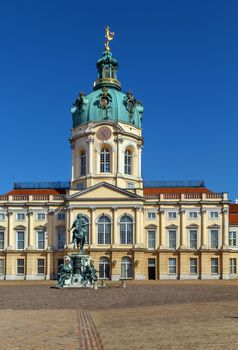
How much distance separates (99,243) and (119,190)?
674 cm

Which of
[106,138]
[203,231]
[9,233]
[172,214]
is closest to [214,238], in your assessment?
[203,231]

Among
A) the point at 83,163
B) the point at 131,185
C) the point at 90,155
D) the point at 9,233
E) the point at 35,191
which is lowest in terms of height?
the point at 9,233

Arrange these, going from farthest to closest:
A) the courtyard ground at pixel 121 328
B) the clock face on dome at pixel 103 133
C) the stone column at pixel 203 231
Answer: the clock face on dome at pixel 103 133, the stone column at pixel 203 231, the courtyard ground at pixel 121 328

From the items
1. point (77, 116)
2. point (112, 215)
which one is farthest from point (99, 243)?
point (77, 116)

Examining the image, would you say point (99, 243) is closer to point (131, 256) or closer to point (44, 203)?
point (131, 256)

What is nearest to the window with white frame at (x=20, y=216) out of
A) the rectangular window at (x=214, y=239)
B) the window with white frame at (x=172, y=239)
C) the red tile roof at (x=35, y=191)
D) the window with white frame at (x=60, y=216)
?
the window with white frame at (x=60, y=216)

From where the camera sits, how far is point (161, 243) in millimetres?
67188

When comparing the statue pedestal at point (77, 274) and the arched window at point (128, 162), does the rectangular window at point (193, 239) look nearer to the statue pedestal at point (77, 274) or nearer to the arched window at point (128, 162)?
the arched window at point (128, 162)

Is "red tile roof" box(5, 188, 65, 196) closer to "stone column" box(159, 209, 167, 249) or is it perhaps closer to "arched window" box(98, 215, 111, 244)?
"arched window" box(98, 215, 111, 244)

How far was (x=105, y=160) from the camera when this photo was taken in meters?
68.9

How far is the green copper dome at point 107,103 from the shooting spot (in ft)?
228

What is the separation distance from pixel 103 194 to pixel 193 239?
41.1 feet

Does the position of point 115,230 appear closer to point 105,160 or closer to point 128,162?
point 105,160

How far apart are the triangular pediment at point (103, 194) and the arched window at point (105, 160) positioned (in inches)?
149
